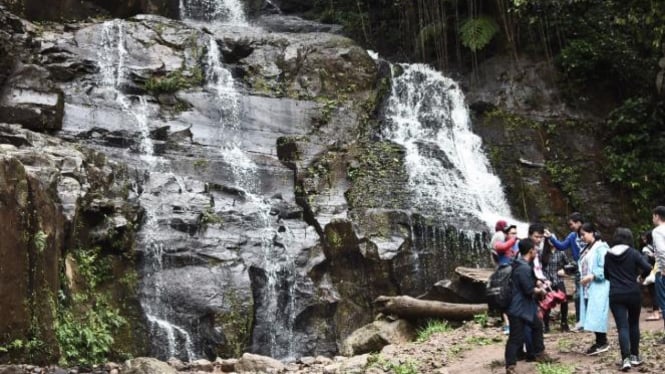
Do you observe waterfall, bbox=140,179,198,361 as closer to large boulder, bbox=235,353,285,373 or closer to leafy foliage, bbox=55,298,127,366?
leafy foliage, bbox=55,298,127,366

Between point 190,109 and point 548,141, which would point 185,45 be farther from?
point 548,141

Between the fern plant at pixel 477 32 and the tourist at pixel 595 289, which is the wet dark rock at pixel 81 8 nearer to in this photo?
the fern plant at pixel 477 32

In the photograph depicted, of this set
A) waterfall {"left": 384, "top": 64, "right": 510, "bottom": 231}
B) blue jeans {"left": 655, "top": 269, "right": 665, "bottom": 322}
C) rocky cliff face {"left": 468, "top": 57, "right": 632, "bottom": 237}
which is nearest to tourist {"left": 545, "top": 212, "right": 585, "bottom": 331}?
blue jeans {"left": 655, "top": 269, "right": 665, "bottom": 322}

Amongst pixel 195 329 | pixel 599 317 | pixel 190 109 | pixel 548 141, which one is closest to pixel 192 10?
pixel 190 109

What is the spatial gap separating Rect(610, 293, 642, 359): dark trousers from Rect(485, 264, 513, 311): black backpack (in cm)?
103

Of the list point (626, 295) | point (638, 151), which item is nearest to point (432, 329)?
point (626, 295)

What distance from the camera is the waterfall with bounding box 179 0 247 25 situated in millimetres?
22703

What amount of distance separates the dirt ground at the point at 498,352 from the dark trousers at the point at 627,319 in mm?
228

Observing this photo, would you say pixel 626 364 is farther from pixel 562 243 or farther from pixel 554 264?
pixel 562 243

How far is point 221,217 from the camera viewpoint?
1336 cm

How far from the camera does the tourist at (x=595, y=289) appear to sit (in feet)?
24.5

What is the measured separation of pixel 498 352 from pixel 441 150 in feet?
31.2

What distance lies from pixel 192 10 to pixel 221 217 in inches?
460

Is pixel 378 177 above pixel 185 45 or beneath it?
beneath
